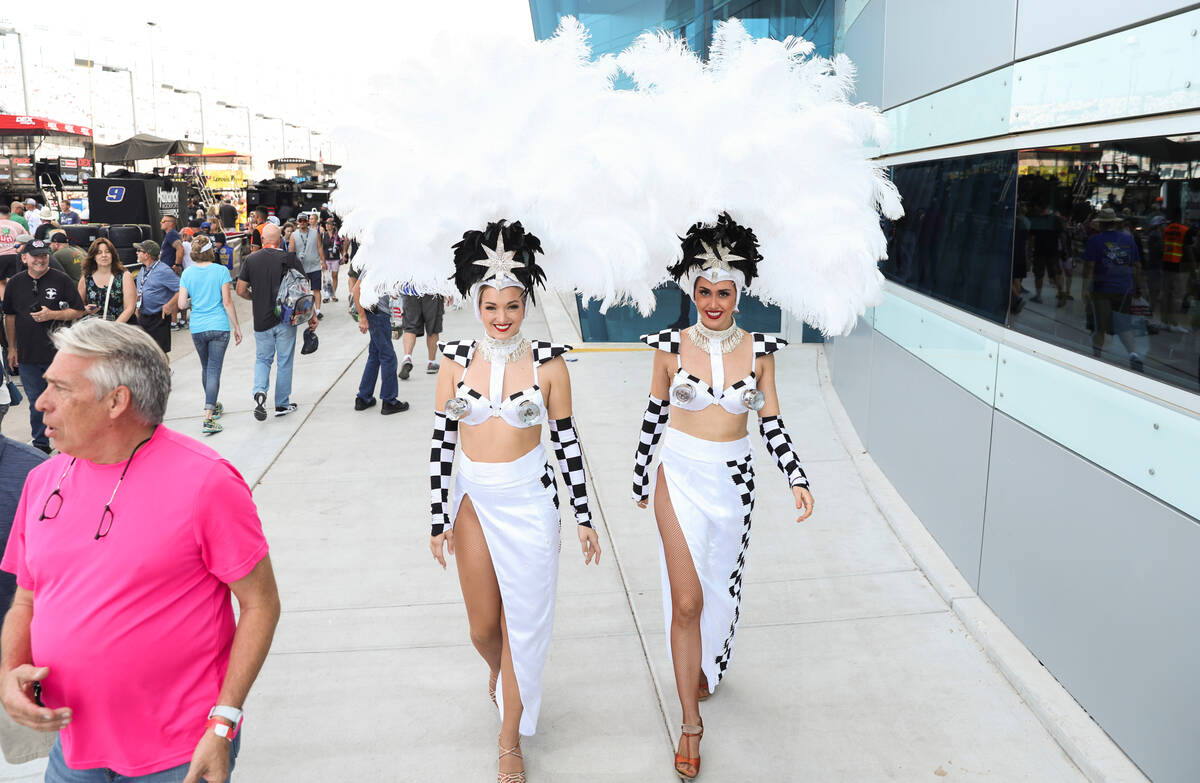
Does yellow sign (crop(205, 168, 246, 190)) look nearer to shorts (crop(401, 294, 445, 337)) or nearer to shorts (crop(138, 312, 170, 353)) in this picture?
shorts (crop(401, 294, 445, 337))

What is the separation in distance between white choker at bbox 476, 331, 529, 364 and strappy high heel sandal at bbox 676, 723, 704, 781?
1642mm

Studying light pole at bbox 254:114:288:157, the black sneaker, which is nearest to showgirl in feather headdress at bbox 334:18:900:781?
the black sneaker

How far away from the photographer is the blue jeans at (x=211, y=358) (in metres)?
8.63

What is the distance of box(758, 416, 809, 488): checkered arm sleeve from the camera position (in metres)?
3.88

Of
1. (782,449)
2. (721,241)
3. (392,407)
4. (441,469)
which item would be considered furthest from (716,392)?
(392,407)

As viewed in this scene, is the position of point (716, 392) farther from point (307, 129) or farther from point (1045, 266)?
point (307, 129)

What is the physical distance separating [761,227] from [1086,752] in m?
2.46

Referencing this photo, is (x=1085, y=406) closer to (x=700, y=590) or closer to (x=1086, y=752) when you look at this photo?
(x=1086, y=752)

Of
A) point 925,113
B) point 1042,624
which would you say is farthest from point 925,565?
point 925,113

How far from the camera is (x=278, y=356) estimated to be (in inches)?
362

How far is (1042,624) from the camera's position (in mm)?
4270

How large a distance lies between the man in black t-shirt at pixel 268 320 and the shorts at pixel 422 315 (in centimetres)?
141

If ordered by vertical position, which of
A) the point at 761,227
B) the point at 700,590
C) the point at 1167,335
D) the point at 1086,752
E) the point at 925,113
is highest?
the point at 925,113

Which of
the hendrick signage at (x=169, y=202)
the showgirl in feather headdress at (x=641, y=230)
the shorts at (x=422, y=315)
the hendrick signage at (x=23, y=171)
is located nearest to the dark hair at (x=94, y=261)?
the shorts at (x=422, y=315)
